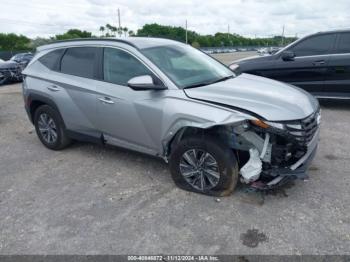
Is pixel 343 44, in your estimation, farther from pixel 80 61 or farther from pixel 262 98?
pixel 80 61

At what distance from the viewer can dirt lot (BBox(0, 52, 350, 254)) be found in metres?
2.82

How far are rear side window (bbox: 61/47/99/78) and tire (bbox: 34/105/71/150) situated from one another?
72cm

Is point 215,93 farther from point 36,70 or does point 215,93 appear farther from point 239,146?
point 36,70

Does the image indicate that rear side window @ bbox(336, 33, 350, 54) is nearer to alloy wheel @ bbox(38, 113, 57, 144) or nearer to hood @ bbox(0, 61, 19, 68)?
alloy wheel @ bbox(38, 113, 57, 144)

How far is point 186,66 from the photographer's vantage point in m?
4.13

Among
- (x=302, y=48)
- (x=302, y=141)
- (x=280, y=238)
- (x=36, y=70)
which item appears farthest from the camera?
(x=302, y=48)

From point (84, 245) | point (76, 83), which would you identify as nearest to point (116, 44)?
point (76, 83)

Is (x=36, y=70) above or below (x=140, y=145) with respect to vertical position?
above

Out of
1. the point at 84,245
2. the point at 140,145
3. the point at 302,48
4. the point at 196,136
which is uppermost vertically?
the point at 302,48

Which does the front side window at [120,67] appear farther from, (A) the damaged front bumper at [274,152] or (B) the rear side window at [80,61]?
(A) the damaged front bumper at [274,152]

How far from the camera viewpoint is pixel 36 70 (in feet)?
16.5

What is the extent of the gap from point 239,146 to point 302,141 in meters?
0.62

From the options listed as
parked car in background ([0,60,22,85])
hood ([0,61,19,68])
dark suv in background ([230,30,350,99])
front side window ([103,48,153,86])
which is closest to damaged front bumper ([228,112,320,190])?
front side window ([103,48,153,86])

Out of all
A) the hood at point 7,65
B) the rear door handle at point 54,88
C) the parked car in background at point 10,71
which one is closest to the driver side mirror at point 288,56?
the rear door handle at point 54,88
